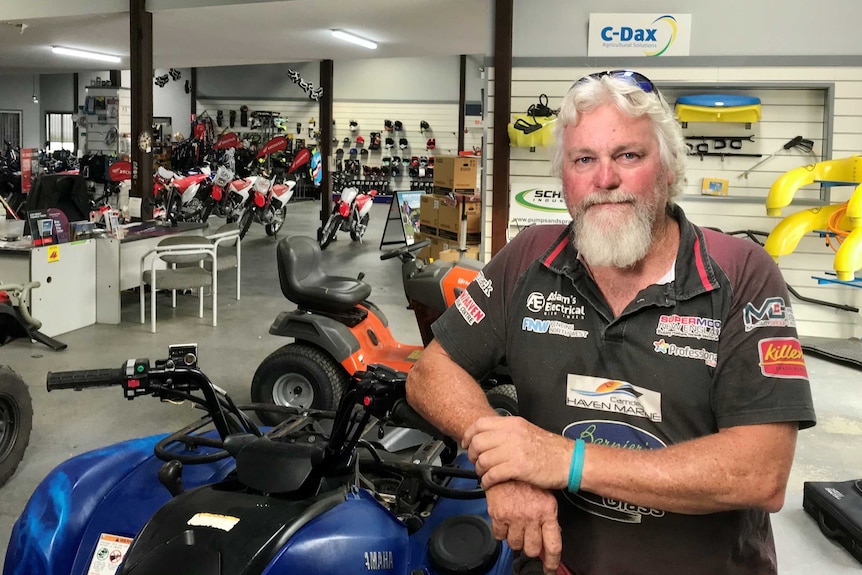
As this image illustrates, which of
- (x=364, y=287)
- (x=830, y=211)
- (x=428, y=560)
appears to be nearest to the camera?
(x=428, y=560)

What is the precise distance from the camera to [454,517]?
4.99 ft

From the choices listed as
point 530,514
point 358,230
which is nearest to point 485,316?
point 530,514

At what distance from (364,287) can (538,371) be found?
282cm

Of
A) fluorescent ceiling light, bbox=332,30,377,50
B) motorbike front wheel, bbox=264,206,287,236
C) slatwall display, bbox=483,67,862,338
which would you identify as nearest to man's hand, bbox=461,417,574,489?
slatwall display, bbox=483,67,862,338

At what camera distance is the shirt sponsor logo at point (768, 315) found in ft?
3.84

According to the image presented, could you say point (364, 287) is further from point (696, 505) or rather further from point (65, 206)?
point (65, 206)

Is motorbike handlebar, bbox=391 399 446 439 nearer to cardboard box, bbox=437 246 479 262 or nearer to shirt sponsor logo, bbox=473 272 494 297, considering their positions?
shirt sponsor logo, bbox=473 272 494 297

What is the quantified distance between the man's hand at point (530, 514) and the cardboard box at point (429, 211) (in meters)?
6.90

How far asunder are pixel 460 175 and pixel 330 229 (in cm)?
379

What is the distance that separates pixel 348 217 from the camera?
11.5 metres

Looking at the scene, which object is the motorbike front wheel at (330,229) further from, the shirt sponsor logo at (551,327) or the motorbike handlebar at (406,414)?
the shirt sponsor logo at (551,327)

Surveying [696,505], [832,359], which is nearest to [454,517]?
[696,505]

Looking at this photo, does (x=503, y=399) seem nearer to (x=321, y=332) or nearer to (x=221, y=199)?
(x=321, y=332)

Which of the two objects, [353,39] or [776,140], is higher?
[353,39]
